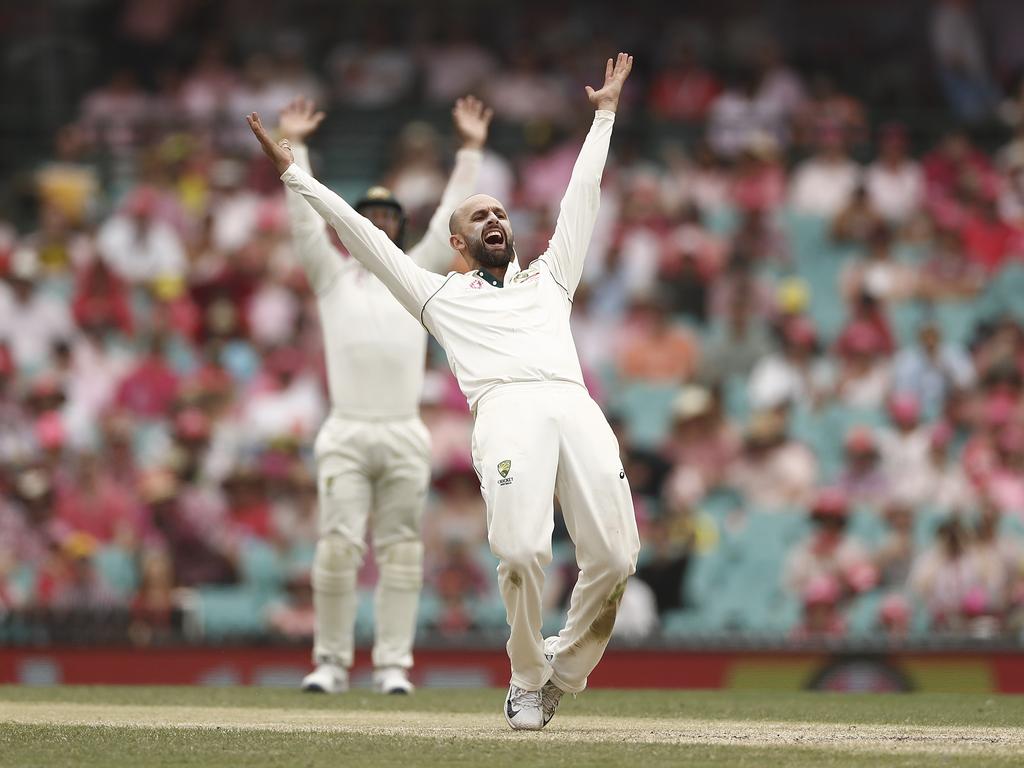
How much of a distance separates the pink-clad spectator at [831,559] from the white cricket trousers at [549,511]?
17.8 feet

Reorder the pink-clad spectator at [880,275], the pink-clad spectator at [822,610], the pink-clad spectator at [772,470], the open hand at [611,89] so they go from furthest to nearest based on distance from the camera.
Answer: the pink-clad spectator at [880,275] → the pink-clad spectator at [772,470] → the pink-clad spectator at [822,610] → the open hand at [611,89]

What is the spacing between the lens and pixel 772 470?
14133 millimetres

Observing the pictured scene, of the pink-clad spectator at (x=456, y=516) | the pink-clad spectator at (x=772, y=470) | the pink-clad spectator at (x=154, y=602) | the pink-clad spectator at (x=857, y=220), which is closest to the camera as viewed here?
the pink-clad spectator at (x=154, y=602)

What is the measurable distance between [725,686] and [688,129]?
7.27 m

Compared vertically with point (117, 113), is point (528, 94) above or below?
above

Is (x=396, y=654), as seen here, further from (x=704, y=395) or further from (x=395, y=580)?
(x=704, y=395)

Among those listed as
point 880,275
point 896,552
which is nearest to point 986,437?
point 896,552

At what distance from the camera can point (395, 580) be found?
9977mm

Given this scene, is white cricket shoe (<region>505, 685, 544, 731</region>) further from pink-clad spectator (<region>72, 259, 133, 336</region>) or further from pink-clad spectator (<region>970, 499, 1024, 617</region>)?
pink-clad spectator (<region>72, 259, 133, 336</region>)

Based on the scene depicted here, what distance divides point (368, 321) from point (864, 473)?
5312mm

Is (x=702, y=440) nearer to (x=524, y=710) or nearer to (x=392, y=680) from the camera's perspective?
(x=392, y=680)

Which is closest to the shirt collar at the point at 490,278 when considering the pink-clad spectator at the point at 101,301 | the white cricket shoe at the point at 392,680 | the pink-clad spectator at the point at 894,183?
the white cricket shoe at the point at 392,680

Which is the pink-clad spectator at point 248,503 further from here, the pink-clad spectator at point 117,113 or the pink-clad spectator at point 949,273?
the pink-clad spectator at point 949,273

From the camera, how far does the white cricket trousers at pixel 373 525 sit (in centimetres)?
988
